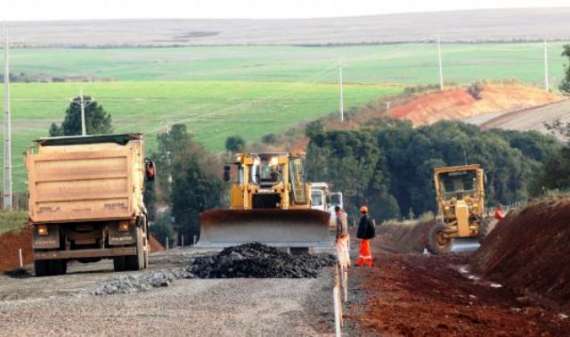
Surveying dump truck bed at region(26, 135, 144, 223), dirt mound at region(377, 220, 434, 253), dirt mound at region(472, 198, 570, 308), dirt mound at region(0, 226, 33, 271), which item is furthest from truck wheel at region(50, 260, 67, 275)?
dirt mound at region(377, 220, 434, 253)

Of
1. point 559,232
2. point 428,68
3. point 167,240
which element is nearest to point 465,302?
point 559,232

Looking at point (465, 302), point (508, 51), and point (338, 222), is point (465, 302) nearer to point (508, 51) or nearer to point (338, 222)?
point (338, 222)

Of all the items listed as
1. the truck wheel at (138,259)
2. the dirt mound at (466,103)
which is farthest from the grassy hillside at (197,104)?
the truck wheel at (138,259)

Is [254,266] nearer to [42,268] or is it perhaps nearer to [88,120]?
[42,268]

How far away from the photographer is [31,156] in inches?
1368

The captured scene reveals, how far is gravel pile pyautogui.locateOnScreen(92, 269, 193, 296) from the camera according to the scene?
95.9 feet

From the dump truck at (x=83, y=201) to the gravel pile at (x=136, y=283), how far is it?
208 centimetres

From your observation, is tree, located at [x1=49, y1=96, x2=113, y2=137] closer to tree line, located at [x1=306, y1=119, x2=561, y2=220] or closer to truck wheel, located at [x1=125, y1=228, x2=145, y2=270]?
tree line, located at [x1=306, y1=119, x2=561, y2=220]

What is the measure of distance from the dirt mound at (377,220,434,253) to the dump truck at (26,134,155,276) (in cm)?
2757

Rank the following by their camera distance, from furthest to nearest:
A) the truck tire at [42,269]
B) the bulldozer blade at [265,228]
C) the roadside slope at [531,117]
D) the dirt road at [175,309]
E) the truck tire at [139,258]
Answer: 1. the roadside slope at [531,117]
2. the bulldozer blade at [265,228]
3. the truck tire at [139,258]
4. the truck tire at [42,269]
5. the dirt road at [175,309]

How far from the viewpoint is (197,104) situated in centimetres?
13450

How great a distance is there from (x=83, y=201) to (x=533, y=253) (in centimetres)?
1006

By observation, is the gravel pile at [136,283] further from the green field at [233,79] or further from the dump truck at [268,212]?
the green field at [233,79]

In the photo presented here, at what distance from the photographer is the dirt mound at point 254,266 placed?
3378 cm
